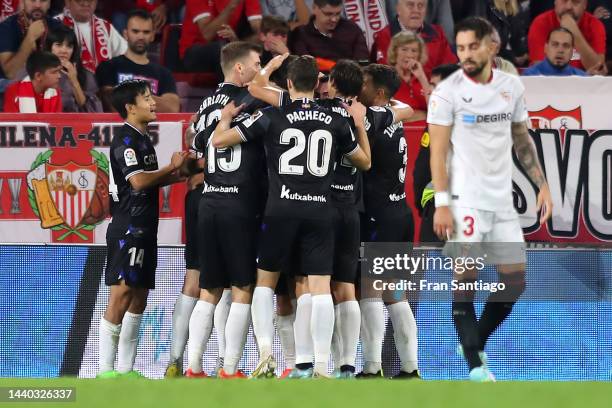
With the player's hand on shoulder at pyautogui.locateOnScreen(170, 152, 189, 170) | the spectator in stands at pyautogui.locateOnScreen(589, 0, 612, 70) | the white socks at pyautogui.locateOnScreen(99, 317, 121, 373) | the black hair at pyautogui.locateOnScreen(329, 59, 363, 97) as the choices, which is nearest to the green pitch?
the white socks at pyautogui.locateOnScreen(99, 317, 121, 373)

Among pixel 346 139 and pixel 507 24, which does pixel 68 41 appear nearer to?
pixel 507 24

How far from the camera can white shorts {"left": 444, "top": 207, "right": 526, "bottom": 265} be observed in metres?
8.38

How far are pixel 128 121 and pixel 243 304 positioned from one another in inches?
59.4

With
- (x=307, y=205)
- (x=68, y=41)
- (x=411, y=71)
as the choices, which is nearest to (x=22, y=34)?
(x=68, y=41)

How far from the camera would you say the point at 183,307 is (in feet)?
31.6

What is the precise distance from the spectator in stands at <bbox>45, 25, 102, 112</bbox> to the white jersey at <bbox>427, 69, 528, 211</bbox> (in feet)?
17.7

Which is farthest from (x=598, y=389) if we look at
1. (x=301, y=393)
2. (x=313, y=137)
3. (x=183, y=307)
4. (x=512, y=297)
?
(x=183, y=307)

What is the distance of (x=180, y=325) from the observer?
9586 mm

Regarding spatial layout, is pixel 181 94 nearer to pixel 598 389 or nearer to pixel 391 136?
pixel 391 136

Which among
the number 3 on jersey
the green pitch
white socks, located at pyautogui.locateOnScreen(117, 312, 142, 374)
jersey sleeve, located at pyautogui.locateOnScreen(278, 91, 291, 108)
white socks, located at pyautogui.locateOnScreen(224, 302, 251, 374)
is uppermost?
jersey sleeve, located at pyautogui.locateOnScreen(278, 91, 291, 108)

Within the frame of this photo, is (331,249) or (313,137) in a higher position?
(313,137)

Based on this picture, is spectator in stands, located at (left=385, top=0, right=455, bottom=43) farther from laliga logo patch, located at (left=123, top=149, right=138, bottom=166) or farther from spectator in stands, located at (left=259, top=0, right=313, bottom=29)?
laliga logo patch, located at (left=123, top=149, right=138, bottom=166)

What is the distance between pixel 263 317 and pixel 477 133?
1.77m

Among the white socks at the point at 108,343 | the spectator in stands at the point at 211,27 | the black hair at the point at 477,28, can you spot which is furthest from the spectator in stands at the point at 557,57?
the white socks at the point at 108,343
